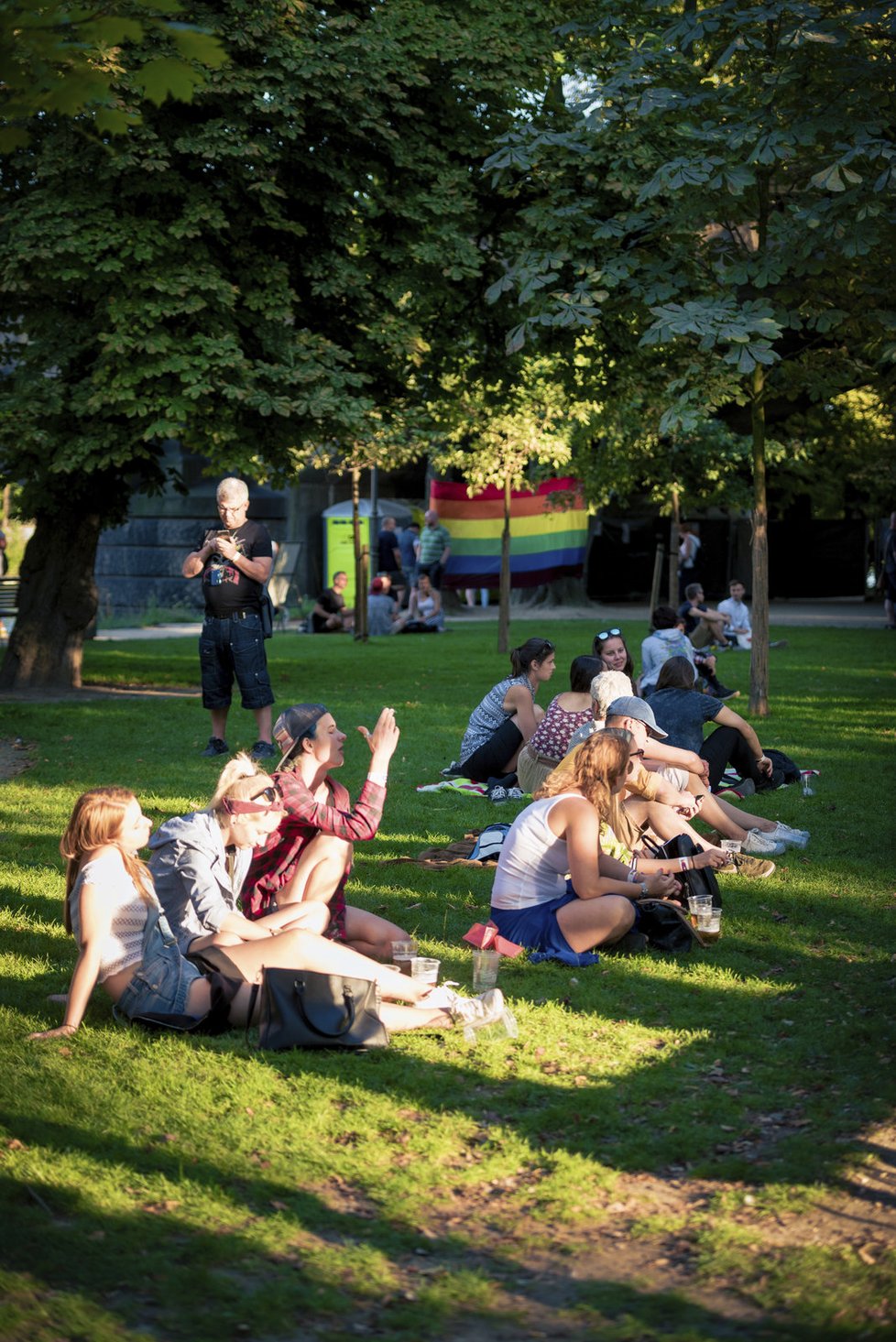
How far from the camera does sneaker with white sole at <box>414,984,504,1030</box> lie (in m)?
5.90

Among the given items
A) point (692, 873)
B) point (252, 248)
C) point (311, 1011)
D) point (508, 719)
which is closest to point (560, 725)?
point (508, 719)

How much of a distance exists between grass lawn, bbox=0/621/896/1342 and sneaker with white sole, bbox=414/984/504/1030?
0.13 meters

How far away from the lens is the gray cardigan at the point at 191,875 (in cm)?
589

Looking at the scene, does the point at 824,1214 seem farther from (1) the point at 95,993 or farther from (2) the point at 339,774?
(2) the point at 339,774

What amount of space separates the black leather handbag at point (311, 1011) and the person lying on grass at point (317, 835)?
0.61m

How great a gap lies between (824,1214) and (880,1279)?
0.42m

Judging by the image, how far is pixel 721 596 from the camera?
122ft

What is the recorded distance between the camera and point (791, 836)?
9266 mm

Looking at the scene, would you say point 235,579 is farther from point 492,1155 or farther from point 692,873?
point 492,1155

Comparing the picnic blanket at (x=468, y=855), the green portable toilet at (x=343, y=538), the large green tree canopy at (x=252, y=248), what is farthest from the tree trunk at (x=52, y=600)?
the green portable toilet at (x=343, y=538)

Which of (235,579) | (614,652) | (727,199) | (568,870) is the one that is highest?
(727,199)

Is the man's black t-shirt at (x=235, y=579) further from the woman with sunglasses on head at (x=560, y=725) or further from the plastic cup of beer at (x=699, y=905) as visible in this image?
the plastic cup of beer at (x=699, y=905)

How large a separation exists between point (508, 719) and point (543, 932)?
382 centimetres

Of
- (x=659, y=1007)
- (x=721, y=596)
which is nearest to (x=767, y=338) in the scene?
(x=659, y=1007)
